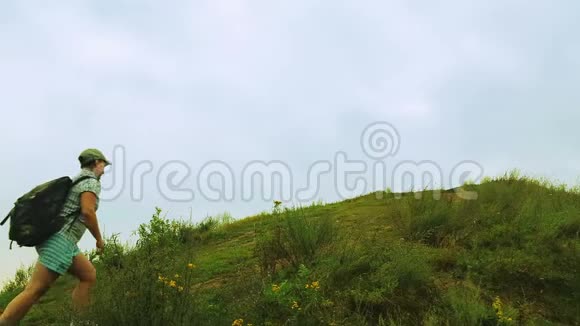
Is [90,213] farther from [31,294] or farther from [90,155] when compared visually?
[31,294]

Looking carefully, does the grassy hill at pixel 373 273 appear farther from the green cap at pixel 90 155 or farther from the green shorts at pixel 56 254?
the green cap at pixel 90 155

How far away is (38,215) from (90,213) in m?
0.55

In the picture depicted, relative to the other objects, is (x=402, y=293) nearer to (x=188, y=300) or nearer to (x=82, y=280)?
(x=188, y=300)

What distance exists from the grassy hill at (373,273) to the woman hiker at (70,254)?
246 millimetres

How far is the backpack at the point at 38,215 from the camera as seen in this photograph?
6094mm


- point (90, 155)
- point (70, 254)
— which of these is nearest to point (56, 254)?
point (70, 254)

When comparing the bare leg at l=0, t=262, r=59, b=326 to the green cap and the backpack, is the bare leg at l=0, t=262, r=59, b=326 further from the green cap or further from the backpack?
the green cap

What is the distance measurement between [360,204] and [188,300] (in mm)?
7450

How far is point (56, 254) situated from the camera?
6129 millimetres

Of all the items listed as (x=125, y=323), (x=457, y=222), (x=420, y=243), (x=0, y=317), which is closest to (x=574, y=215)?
(x=457, y=222)

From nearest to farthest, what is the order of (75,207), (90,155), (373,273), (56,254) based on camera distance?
(56,254)
(75,207)
(90,155)
(373,273)

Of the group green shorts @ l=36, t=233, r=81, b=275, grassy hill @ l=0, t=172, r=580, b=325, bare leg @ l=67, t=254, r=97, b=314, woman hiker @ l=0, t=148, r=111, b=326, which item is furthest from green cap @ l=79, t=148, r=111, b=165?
grassy hill @ l=0, t=172, r=580, b=325

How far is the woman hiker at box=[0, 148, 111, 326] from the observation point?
613cm

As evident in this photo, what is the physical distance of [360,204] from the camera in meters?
12.9
